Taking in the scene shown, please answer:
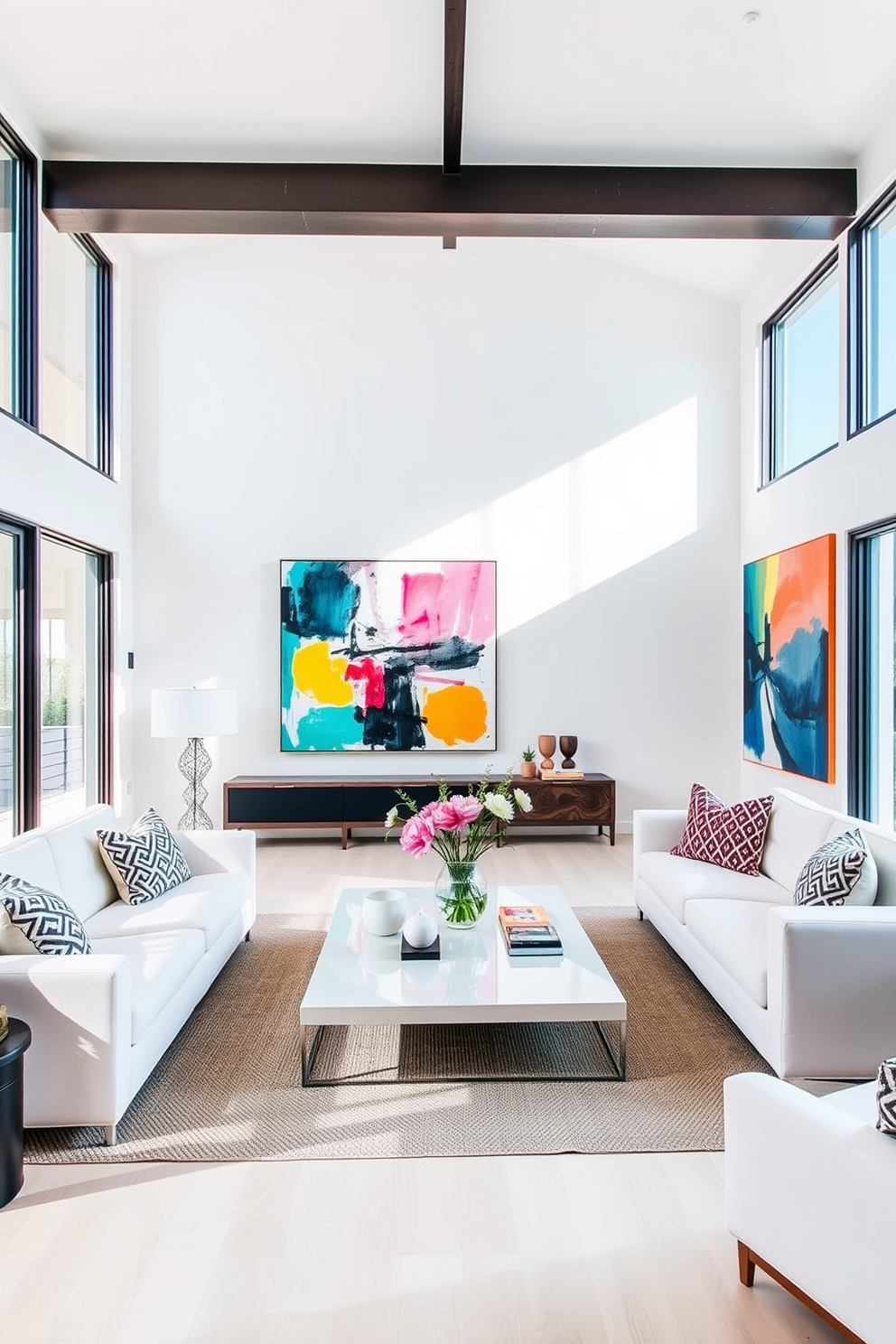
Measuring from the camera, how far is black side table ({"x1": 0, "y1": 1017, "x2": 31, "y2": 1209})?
1955 millimetres

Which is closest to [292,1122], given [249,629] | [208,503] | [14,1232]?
[14,1232]

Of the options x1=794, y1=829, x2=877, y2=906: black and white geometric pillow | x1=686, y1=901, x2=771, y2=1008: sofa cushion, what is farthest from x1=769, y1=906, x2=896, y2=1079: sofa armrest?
x1=794, y1=829, x2=877, y2=906: black and white geometric pillow

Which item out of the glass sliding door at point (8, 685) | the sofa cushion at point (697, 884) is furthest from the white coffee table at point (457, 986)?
the glass sliding door at point (8, 685)

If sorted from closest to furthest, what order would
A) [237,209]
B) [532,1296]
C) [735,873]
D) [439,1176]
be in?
[532,1296] < [439,1176] < [735,873] < [237,209]

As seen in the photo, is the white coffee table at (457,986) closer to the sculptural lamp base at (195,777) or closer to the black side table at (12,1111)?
the black side table at (12,1111)

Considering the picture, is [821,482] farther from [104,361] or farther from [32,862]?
[104,361]

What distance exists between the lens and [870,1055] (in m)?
A: 2.35

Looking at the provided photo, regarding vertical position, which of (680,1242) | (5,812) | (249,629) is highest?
(249,629)

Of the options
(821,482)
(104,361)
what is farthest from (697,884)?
(104,361)

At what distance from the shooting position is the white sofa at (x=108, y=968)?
214 cm

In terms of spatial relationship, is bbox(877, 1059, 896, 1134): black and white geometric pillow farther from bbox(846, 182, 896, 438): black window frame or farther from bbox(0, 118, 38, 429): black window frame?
bbox(0, 118, 38, 429): black window frame

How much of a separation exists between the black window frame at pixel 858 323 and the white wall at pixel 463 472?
172cm

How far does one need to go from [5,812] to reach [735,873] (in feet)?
12.1

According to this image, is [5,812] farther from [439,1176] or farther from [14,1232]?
[439,1176]
